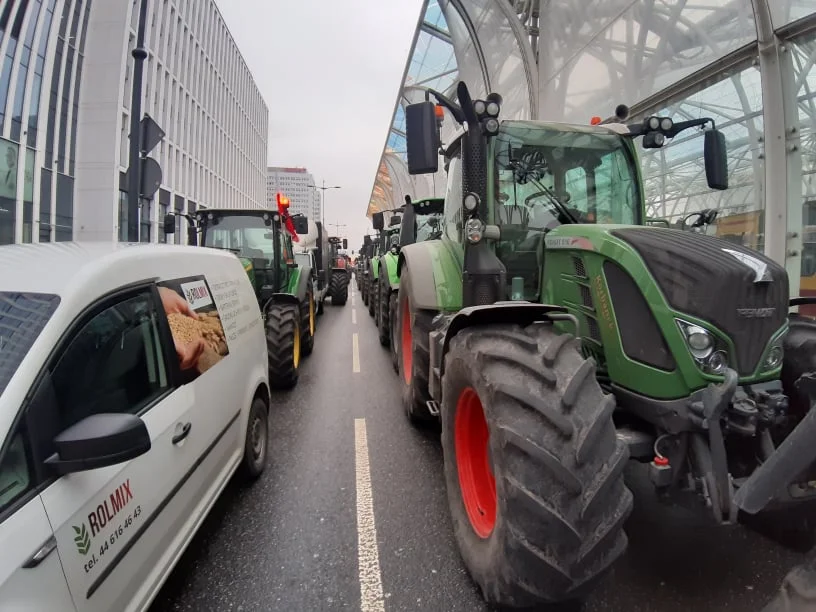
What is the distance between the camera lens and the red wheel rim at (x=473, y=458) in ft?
8.42

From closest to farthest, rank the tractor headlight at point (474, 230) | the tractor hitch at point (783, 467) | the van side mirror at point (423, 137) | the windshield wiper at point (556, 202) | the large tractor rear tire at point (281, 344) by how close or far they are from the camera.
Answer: the tractor hitch at point (783, 467)
the van side mirror at point (423, 137)
the tractor headlight at point (474, 230)
the windshield wiper at point (556, 202)
the large tractor rear tire at point (281, 344)

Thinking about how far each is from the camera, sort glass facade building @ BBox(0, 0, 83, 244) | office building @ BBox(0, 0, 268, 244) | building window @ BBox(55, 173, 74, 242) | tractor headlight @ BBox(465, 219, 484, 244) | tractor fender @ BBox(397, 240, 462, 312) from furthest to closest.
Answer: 1. building window @ BBox(55, 173, 74, 242)
2. office building @ BBox(0, 0, 268, 244)
3. glass facade building @ BBox(0, 0, 83, 244)
4. tractor fender @ BBox(397, 240, 462, 312)
5. tractor headlight @ BBox(465, 219, 484, 244)

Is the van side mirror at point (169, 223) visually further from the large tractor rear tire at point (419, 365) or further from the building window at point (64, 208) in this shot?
the building window at point (64, 208)

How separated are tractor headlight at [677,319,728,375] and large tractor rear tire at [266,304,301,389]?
4.35 m

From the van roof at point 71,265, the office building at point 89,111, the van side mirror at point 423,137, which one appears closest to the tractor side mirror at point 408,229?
the van side mirror at point 423,137

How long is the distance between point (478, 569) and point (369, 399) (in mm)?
3521

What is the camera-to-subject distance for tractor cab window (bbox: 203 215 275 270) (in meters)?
7.08

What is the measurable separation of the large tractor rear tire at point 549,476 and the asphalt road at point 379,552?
1.30ft

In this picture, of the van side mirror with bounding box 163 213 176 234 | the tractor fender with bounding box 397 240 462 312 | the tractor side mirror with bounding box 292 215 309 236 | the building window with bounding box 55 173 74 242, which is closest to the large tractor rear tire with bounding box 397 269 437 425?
the tractor fender with bounding box 397 240 462 312

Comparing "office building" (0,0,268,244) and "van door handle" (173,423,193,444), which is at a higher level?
"office building" (0,0,268,244)

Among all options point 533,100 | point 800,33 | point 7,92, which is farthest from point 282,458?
point 7,92

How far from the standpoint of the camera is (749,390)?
7.20ft

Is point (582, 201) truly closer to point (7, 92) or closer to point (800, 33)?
point (800, 33)

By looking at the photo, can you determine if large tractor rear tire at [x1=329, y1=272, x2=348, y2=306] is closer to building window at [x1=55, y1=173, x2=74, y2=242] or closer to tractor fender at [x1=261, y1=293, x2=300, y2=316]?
tractor fender at [x1=261, y1=293, x2=300, y2=316]
